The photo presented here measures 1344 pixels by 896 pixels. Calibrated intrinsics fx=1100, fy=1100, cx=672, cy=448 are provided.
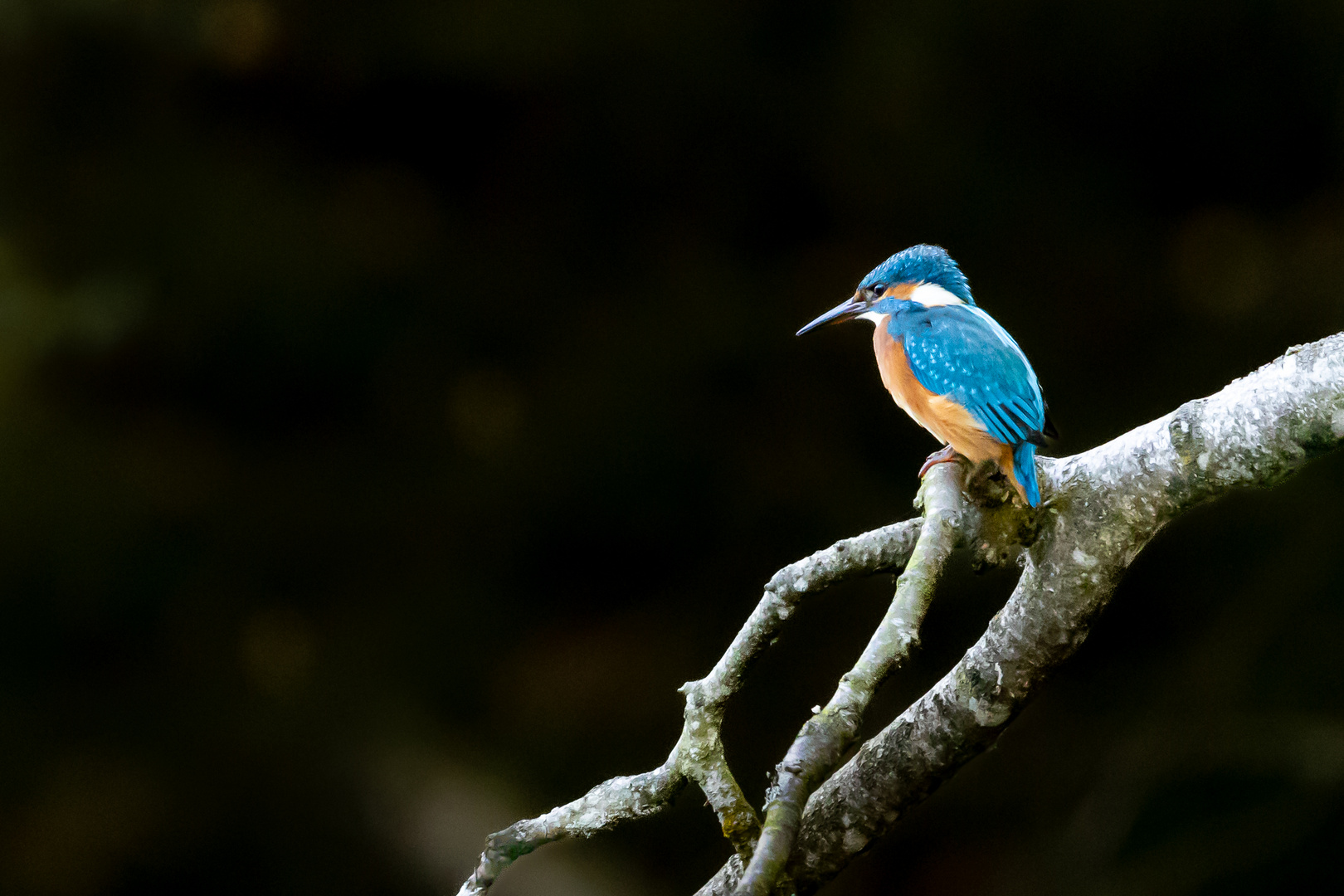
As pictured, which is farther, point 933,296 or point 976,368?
point 933,296

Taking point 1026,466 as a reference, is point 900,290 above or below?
above

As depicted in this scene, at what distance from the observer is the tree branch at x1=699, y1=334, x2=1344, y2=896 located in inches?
40.2

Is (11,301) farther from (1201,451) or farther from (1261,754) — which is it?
(1261,754)

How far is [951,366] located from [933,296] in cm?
14

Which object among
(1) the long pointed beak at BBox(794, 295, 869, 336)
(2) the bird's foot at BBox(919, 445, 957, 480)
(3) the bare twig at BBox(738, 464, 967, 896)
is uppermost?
(1) the long pointed beak at BBox(794, 295, 869, 336)

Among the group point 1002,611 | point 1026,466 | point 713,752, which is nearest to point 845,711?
point 713,752

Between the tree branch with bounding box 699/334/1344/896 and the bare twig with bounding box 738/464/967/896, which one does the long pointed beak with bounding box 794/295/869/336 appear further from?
the bare twig with bounding box 738/464/967/896

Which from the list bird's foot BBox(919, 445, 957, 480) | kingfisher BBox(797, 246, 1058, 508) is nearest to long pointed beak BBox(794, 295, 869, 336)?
kingfisher BBox(797, 246, 1058, 508)

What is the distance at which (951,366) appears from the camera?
1116 millimetres

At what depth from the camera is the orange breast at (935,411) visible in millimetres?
1067

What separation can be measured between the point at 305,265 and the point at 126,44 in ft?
1.87

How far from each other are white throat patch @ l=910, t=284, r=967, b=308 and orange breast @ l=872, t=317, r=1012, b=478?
50mm

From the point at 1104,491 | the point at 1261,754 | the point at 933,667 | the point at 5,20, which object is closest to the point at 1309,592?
the point at 1261,754

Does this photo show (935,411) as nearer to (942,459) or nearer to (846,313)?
(942,459)
